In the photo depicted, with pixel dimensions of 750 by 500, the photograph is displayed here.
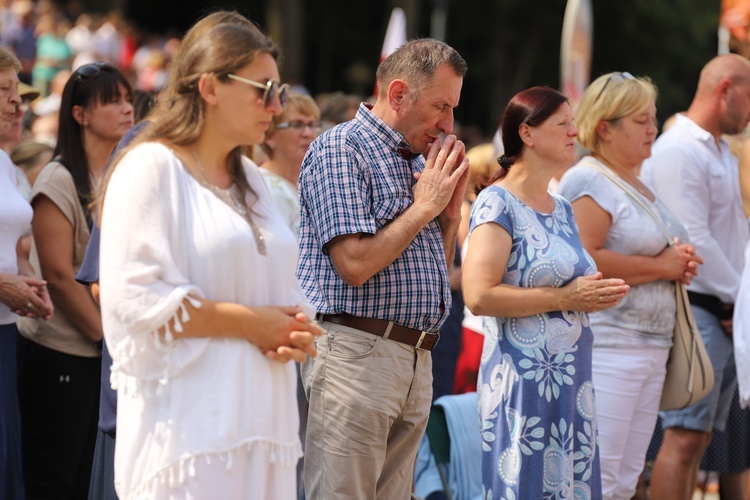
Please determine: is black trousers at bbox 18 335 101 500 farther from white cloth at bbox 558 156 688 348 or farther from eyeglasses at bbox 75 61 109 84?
white cloth at bbox 558 156 688 348

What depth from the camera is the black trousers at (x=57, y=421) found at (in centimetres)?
448

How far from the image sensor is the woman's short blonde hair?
5098mm

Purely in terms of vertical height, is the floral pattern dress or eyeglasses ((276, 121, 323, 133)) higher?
eyeglasses ((276, 121, 323, 133))

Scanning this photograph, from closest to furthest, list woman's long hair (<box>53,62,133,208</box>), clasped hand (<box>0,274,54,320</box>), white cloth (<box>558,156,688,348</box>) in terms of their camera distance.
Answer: clasped hand (<box>0,274,54,320</box>) < woman's long hair (<box>53,62,133,208</box>) < white cloth (<box>558,156,688,348</box>)

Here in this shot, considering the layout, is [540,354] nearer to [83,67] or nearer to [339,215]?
[339,215]

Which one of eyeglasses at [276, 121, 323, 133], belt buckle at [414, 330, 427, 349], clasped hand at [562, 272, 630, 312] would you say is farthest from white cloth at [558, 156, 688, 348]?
eyeglasses at [276, 121, 323, 133]

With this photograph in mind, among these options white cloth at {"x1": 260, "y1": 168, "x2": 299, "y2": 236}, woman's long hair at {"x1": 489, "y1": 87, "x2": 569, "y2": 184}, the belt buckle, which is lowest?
the belt buckle

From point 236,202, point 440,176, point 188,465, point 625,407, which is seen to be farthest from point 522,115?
point 188,465

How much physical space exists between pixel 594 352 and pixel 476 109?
2854 centimetres

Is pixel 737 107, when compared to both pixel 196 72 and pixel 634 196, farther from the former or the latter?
pixel 196 72

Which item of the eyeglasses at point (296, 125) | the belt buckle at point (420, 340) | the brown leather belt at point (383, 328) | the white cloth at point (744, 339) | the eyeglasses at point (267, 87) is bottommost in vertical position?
the white cloth at point (744, 339)

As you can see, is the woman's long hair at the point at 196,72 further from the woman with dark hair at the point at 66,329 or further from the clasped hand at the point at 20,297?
the woman with dark hair at the point at 66,329

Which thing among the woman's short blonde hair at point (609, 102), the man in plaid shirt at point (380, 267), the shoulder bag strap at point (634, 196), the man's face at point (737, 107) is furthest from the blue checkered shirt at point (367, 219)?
the man's face at point (737, 107)

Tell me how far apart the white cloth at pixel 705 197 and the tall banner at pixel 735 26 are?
2660mm
